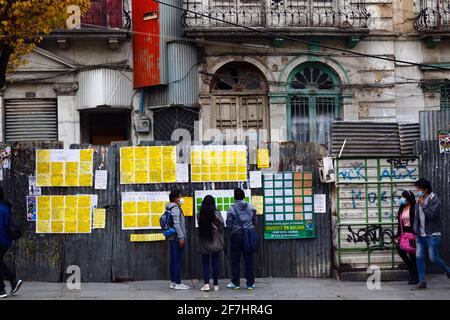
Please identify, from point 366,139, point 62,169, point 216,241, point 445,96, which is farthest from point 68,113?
point 445,96

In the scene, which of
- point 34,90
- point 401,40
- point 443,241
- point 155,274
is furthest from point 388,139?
point 34,90

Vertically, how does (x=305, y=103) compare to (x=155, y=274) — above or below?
above

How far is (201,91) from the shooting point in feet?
62.5

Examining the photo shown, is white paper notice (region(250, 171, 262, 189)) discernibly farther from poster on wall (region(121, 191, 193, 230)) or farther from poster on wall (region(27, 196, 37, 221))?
poster on wall (region(27, 196, 37, 221))

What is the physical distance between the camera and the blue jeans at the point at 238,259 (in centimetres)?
1220

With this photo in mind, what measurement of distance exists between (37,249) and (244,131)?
785 cm

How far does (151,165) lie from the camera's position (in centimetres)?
1312

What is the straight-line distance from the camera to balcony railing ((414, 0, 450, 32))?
19469 millimetres

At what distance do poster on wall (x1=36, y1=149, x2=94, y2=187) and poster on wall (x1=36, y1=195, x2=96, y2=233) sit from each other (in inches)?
11.0

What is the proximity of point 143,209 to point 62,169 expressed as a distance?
5.58 feet

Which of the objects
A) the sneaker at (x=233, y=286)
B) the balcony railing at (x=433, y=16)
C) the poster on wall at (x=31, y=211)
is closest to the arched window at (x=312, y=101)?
the balcony railing at (x=433, y=16)

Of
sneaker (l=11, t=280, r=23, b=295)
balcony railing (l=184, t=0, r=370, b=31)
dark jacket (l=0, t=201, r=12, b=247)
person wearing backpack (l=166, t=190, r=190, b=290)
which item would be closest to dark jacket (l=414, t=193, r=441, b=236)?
person wearing backpack (l=166, t=190, r=190, b=290)
